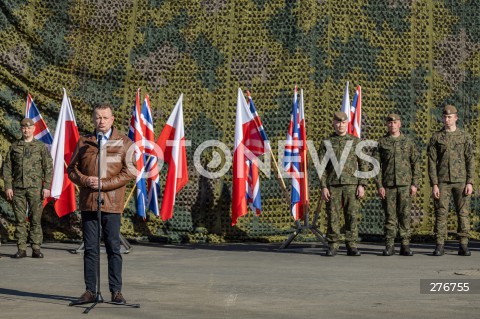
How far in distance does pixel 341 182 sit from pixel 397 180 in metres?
0.72

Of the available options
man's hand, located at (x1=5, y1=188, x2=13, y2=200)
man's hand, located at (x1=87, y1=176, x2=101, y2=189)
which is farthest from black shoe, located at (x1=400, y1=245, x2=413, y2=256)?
man's hand, located at (x1=87, y1=176, x2=101, y2=189)

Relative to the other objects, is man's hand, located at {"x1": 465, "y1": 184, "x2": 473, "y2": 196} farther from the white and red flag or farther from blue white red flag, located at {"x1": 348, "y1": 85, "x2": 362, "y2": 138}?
the white and red flag

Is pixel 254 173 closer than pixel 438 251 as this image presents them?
No

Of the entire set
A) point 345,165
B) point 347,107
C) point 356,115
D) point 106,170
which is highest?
point 347,107

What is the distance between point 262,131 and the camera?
12773mm

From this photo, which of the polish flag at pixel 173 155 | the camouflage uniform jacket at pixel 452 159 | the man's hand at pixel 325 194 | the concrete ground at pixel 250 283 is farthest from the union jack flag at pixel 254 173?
the camouflage uniform jacket at pixel 452 159

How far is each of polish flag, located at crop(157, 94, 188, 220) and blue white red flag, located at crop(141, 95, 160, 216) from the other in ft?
0.37

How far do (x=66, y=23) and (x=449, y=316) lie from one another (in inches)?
368

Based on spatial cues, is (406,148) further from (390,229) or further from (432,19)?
(432,19)

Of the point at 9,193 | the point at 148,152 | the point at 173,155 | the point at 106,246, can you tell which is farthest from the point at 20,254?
the point at 106,246

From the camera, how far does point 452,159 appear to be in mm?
11570

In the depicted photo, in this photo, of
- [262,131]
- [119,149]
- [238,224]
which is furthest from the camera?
[238,224]

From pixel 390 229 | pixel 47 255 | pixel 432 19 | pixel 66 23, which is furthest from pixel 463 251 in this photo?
pixel 66 23

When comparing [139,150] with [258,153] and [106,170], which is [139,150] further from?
[106,170]
